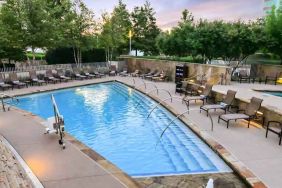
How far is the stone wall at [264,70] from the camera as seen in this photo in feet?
64.1

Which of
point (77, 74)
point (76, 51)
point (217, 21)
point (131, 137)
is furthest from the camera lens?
point (76, 51)

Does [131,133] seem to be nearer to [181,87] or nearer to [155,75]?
[181,87]

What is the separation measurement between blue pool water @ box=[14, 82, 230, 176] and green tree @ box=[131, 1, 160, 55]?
70.3 feet

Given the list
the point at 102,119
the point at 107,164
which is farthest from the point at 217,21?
→ the point at 107,164

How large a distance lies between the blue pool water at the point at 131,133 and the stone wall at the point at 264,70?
9.69m

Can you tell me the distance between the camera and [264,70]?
67.7 ft

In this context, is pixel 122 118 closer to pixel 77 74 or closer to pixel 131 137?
pixel 131 137

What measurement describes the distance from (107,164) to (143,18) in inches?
1333

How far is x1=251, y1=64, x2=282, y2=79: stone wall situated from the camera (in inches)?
769

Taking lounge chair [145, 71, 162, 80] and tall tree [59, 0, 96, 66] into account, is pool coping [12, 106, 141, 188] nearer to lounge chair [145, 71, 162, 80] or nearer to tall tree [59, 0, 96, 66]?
lounge chair [145, 71, 162, 80]

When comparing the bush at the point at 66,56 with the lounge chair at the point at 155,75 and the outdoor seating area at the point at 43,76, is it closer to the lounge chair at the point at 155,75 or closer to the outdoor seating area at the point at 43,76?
the outdoor seating area at the point at 43,76

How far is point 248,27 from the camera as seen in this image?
2041cm

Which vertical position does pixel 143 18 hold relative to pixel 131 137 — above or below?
above

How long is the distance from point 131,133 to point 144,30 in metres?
29.9
